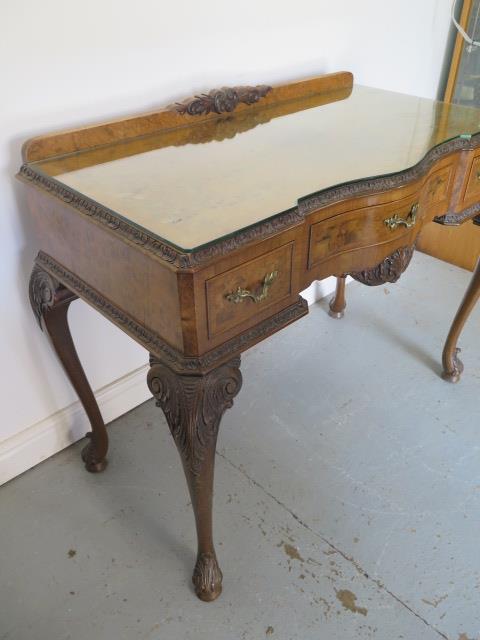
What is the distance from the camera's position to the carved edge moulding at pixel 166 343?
2.77ft

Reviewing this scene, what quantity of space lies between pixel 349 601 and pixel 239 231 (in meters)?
0.83

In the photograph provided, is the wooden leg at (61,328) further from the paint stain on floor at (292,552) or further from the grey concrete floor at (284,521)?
the paint stain on floor at (292,552)

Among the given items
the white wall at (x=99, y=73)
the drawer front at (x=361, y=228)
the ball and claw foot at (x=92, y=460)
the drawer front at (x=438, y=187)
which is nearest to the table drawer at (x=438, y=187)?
the drawer front at (x=438, y=187)

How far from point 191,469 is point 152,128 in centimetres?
72

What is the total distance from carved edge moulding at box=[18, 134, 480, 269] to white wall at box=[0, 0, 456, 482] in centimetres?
20

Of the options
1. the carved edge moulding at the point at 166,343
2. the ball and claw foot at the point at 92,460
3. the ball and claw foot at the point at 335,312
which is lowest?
the ball and claw foot at the point at 335,312

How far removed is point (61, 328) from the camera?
1.19 metres

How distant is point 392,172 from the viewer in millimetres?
1031

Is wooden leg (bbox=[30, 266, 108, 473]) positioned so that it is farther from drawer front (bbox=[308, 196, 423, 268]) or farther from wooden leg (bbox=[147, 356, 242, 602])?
drawer front (bbox=[308, 196, 423, 268])

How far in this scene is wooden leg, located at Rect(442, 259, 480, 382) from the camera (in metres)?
1.58

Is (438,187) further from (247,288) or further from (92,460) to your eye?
(92,460)

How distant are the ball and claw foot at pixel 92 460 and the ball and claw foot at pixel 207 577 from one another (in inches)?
16.2

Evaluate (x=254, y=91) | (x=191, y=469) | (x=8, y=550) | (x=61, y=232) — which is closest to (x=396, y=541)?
(x=191, y=469)

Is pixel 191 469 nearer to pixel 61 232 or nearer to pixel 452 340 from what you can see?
pixel 61 232
